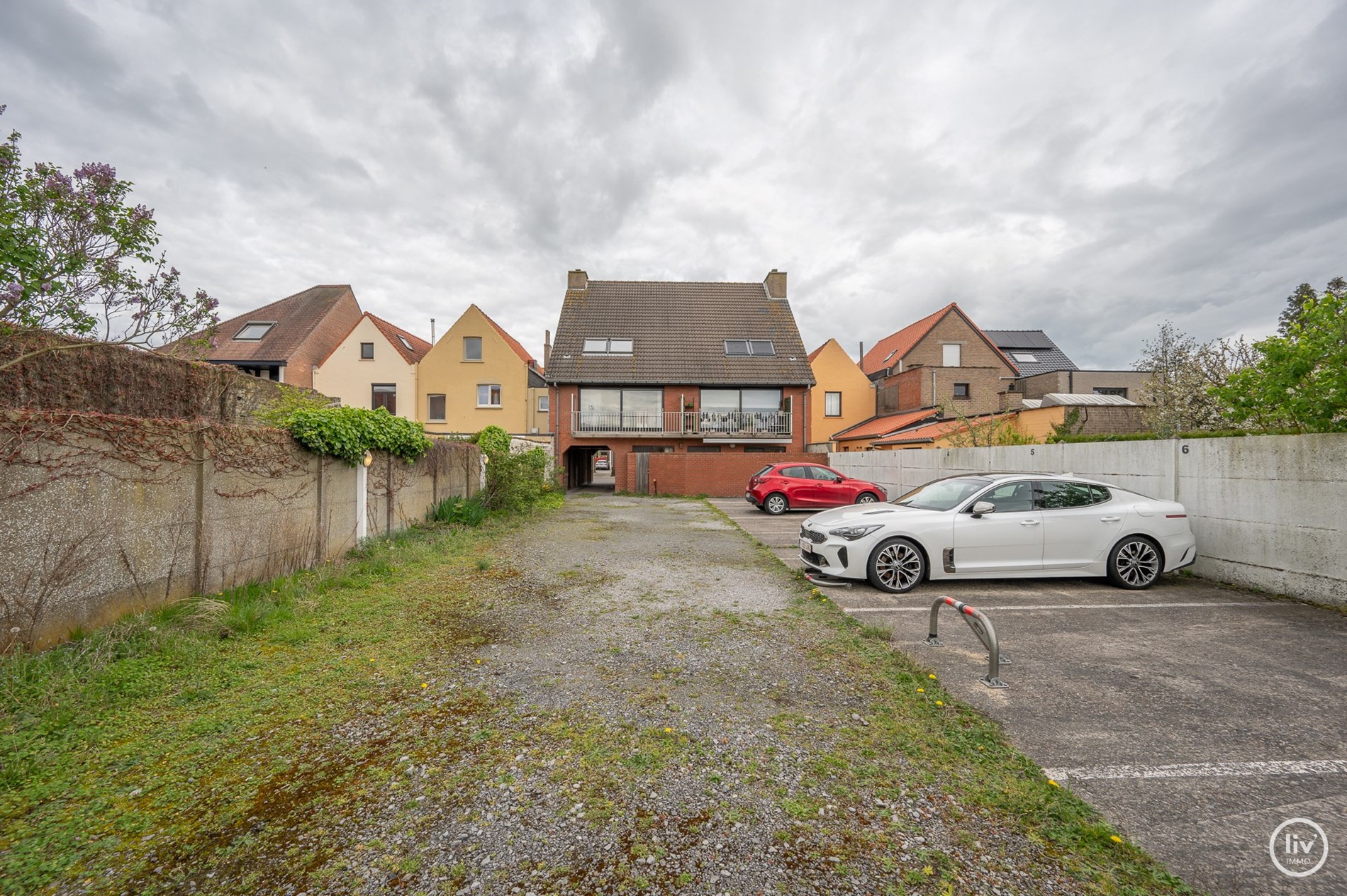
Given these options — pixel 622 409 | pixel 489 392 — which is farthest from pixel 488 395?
pixel 622 409

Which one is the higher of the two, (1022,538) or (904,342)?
(904,342)

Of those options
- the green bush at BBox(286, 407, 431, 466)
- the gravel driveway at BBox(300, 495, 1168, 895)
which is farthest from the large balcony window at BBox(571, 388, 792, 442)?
the gravel driveway at BBox(300, 495, 1168, 895)

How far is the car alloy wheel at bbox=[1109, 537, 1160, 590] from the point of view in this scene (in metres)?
6.48

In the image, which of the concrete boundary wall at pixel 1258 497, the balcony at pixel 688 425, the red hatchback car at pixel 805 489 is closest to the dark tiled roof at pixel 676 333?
the balcony at pixel 688 425

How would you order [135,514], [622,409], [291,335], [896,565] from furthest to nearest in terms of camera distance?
[291,335], [622,409], [896,565], [135,514]

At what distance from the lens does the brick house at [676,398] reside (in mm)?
22203

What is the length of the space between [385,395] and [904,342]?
91.6 ft

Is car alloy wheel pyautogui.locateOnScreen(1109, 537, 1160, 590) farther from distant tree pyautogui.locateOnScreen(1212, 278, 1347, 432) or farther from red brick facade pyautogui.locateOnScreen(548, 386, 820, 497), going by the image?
red brick facade pyautogui.locateOnScreen(548, 386, 820, 497)

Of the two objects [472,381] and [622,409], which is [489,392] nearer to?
[472,381]

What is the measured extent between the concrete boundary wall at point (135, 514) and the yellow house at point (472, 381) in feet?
62.7

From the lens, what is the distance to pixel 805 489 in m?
16.0

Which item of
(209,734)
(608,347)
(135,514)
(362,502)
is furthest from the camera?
(608,347)

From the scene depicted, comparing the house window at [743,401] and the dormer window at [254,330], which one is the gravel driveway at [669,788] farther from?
the dormer window at [254,330]

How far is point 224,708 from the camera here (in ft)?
10.8
